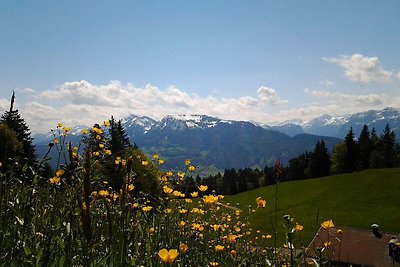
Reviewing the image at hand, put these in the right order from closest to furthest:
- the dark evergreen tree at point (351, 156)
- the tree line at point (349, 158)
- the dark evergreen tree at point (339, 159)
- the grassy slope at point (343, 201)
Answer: the grassy slope at point (343, 201) < the tree line at point (349, 158) < the dark evergreen tree at point (351, 156) < the dark evergreen tree at point (339, 159)

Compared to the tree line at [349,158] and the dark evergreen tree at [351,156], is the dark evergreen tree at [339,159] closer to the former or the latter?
the tree line at [349,158]

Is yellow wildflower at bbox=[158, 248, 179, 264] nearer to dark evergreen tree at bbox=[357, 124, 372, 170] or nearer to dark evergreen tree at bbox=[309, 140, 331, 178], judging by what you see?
dark evergreen tree at bbox=[357, 124, 372, 170]

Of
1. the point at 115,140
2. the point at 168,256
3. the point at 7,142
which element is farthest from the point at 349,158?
the point at 7,142

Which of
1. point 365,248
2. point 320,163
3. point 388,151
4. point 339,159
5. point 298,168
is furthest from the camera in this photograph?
point 298,168

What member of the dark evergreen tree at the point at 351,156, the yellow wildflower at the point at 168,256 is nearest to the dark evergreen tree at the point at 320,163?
the dark evergreen tree at the point at 351,156

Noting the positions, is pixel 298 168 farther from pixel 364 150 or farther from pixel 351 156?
pixel 364 150

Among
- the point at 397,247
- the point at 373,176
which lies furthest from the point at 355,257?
the point at 373,176

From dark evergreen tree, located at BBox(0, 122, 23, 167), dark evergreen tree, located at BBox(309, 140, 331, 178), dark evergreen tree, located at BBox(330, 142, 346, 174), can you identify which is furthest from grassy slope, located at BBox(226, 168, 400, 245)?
dark evergreen tree, located at BBox(0, 122, 23, 167)

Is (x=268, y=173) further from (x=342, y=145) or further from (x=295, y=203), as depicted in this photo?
(x=295, y=203)

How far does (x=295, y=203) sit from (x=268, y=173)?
3238 centimetres

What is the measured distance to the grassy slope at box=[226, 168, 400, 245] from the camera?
Result: 48.9m

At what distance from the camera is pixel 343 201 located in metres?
59.5

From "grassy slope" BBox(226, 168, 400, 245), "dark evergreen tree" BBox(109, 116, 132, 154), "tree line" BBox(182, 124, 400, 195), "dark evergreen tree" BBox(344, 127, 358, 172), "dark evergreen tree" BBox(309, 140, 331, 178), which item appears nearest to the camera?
"dark evergreen tree" BBox(109, 116, 132, 154)

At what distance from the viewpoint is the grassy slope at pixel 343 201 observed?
161 ft
